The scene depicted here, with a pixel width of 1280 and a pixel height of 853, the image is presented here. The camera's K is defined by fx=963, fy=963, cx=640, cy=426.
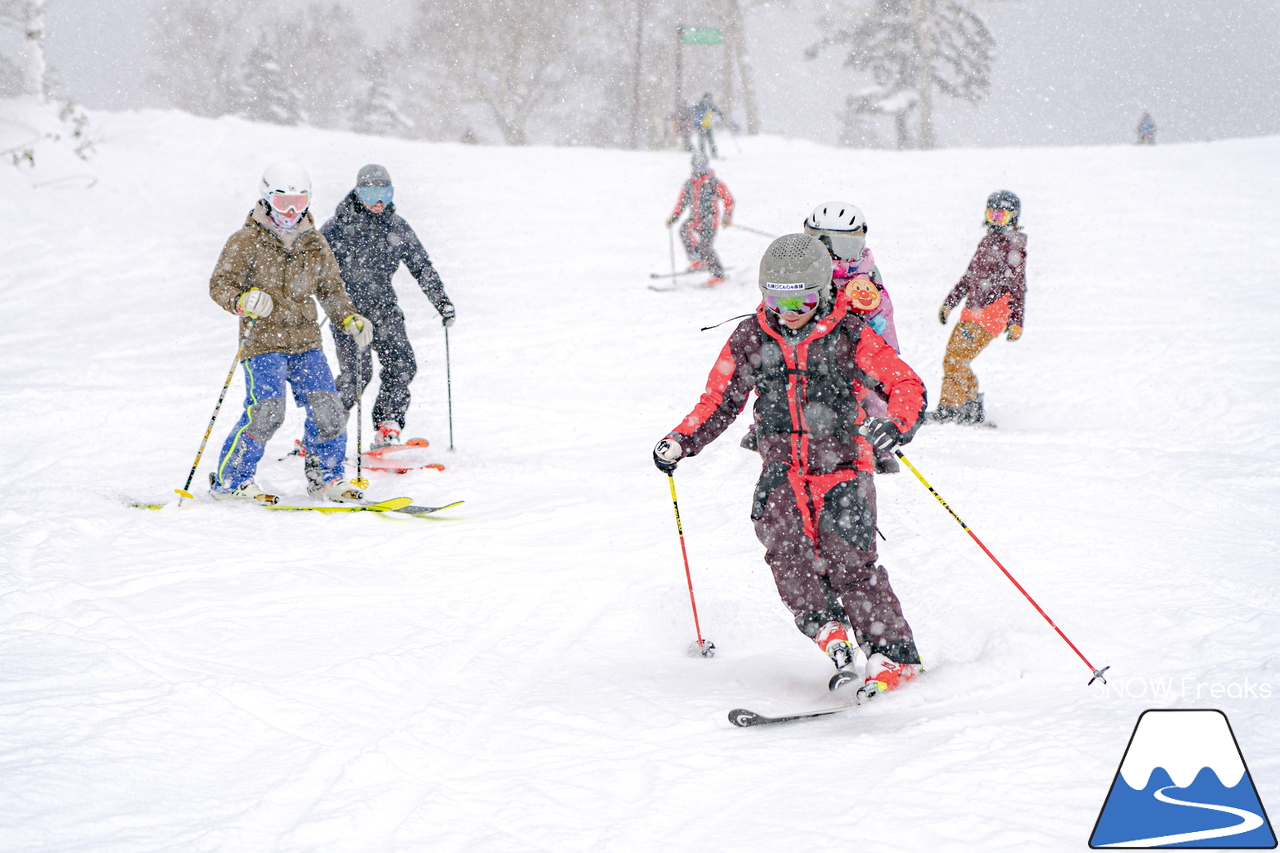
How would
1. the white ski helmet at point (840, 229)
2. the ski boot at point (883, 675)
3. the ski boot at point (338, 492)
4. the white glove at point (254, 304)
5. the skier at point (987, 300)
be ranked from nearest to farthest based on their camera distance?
the ski boot at point (883, 675) → the white ski helmet at point (840, 229) → the white glove at point (254, 304) → the ski boot at point (338, 492) → the skier at point (987, 300)

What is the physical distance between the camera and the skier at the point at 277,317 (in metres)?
5.62

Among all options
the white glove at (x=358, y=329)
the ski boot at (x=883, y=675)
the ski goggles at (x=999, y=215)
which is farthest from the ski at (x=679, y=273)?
the ski boot at (x=883, y=675)

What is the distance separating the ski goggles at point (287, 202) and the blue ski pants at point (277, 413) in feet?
2.78

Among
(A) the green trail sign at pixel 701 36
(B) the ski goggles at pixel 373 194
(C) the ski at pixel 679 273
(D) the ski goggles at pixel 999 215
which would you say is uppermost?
(A) the green trail sign at pixel 701 36

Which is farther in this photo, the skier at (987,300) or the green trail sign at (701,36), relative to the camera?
the green trail sign at (701,36)

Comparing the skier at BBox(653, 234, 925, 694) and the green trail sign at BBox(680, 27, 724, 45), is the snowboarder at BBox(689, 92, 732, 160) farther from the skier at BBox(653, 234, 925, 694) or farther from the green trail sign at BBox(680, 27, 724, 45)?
the skier at BBox(653, 234, 925, 694)

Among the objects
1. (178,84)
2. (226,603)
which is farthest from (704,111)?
(178,84)

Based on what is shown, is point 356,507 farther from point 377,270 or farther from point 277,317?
point 377,270

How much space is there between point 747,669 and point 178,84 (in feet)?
168

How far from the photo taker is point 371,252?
279 inches

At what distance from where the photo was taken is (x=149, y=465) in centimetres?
700

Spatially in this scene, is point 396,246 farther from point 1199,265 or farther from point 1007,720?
point 1199,265

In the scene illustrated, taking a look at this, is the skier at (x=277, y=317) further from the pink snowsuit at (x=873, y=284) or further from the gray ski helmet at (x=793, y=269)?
the gray ski helmet at (x=793, y=269)

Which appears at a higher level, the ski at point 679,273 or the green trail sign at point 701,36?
the green trail sign at point 701,36
